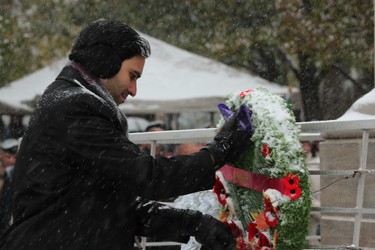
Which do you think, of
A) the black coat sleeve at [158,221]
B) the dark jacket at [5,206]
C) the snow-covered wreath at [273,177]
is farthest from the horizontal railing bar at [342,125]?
the dark jacket at [5,206]

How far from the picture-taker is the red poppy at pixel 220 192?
3959mm

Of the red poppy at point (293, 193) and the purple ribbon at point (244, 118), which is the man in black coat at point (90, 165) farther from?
the red poppy at point (293, 193)

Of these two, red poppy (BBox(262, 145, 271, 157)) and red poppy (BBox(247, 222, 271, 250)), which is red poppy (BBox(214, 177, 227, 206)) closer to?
red poppy (BBox(247, 222, 271, 250))

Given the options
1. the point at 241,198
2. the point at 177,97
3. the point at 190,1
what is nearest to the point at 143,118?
the point at 190,1

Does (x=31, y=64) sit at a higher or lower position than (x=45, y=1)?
lower

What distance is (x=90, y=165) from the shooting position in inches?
129

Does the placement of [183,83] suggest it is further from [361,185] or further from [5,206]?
[361,185]

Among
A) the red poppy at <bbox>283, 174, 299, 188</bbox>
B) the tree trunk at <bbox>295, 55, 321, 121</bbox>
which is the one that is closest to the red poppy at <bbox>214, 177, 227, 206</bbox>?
the red poppy at <bbox>283, 174, 299, 188</bbox>

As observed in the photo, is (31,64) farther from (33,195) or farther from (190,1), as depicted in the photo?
(33,195)

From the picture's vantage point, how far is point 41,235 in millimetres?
3285

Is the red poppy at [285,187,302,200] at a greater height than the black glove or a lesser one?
lesser

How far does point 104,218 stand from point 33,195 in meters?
0.29

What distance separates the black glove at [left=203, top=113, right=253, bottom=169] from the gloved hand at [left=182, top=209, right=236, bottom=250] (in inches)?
11.3

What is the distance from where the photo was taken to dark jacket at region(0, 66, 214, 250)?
3262 mm
